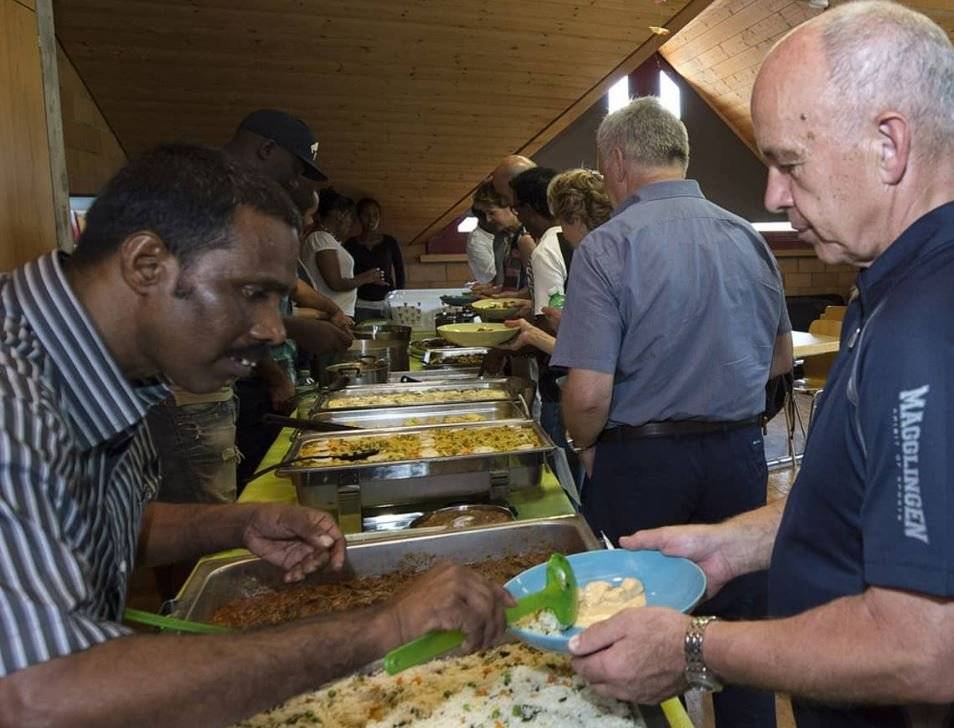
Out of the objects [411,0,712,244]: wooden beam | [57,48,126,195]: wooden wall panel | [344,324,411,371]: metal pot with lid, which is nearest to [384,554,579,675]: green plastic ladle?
[344,324,411,371]: metal pot with lid

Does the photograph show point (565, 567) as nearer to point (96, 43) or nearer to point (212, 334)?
point (212, 334)

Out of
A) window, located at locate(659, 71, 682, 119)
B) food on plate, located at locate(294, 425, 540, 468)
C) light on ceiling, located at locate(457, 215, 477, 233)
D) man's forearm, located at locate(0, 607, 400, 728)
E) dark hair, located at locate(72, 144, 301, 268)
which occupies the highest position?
window, located at locate(659, 71, 682, 119)

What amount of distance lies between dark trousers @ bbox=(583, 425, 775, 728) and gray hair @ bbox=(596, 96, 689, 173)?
800mm

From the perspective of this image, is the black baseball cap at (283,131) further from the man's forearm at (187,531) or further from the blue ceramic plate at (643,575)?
the blue ceramic plate at (643,575)

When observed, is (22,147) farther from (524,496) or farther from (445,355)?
(524,496)

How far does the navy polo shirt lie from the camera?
2.27 ft

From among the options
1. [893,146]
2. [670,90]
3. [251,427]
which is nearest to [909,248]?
[893,146]

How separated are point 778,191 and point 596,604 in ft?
2.10

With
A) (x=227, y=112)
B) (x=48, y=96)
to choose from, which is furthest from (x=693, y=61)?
(x=48, y=96)

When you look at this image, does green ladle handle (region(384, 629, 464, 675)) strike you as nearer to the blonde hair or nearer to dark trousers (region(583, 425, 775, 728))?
dark trousers (region(583, 425, 775, 728))

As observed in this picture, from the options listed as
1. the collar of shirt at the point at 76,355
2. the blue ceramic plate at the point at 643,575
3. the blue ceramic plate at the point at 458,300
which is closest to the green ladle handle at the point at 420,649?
the blue ceramic plate at the point at 643,575

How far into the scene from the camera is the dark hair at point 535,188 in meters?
3.14

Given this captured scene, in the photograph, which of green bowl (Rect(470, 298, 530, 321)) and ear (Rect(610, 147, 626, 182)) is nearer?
ear (Rect(610, 147, 626, 182))

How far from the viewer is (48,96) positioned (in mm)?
2566
